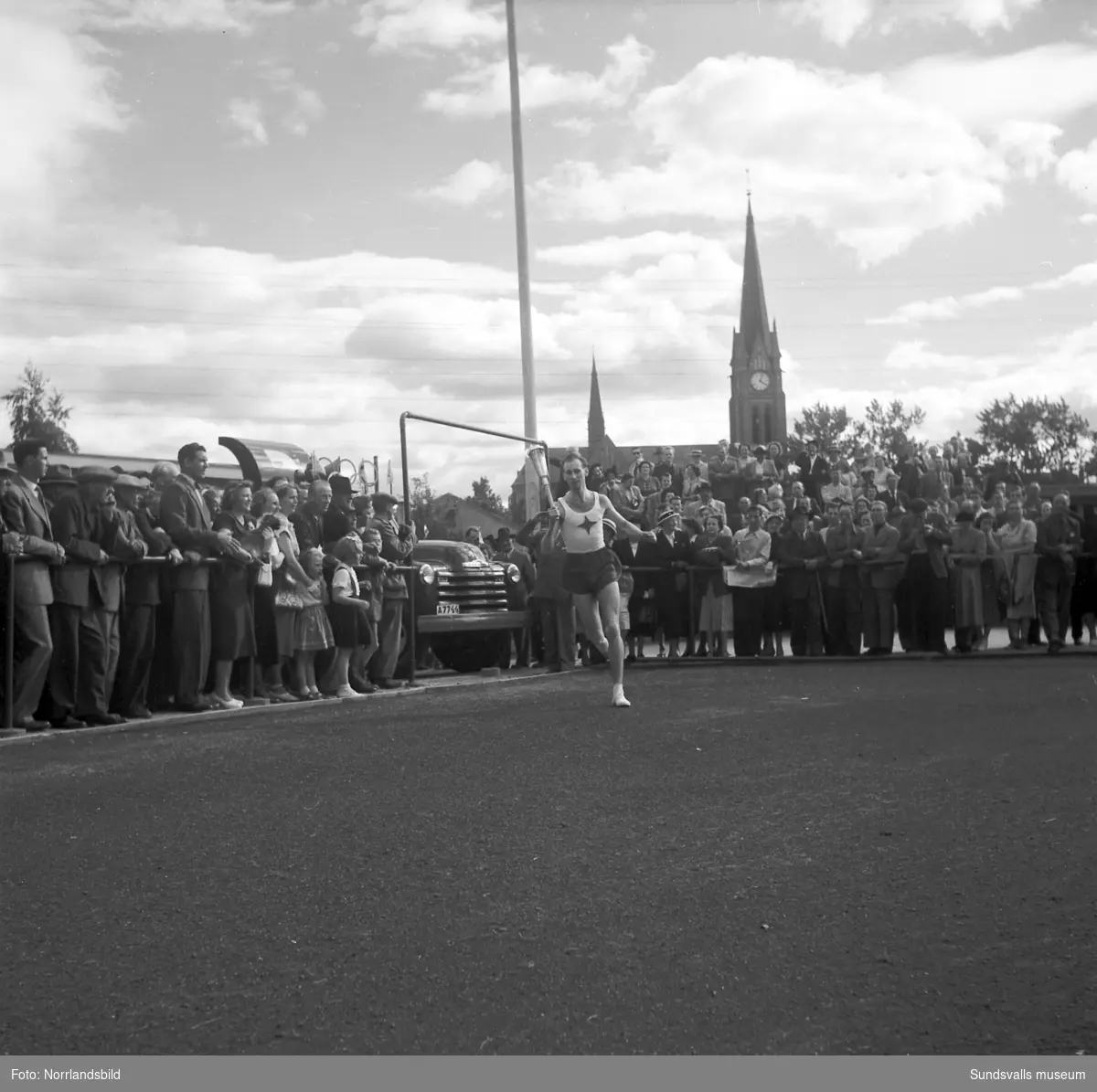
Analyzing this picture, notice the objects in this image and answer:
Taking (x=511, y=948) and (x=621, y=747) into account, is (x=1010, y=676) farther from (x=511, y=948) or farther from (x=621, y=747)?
(x=511, y=948)

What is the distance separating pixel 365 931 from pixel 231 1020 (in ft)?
3.24

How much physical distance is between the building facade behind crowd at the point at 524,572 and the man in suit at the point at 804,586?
0.02 m

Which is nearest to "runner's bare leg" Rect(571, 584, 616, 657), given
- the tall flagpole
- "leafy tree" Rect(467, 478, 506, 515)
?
the tall flagpole

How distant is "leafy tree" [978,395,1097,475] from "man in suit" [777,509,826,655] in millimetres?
69821

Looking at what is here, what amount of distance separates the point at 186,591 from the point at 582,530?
3.36 metres

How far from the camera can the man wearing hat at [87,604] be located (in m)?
11.6

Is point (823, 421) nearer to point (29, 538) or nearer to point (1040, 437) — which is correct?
point (1040, 437)

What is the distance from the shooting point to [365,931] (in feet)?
16.5

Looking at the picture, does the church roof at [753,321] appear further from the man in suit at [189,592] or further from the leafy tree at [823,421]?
the man in suit at [189,592]

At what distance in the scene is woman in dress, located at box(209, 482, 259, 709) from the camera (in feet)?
43.1
